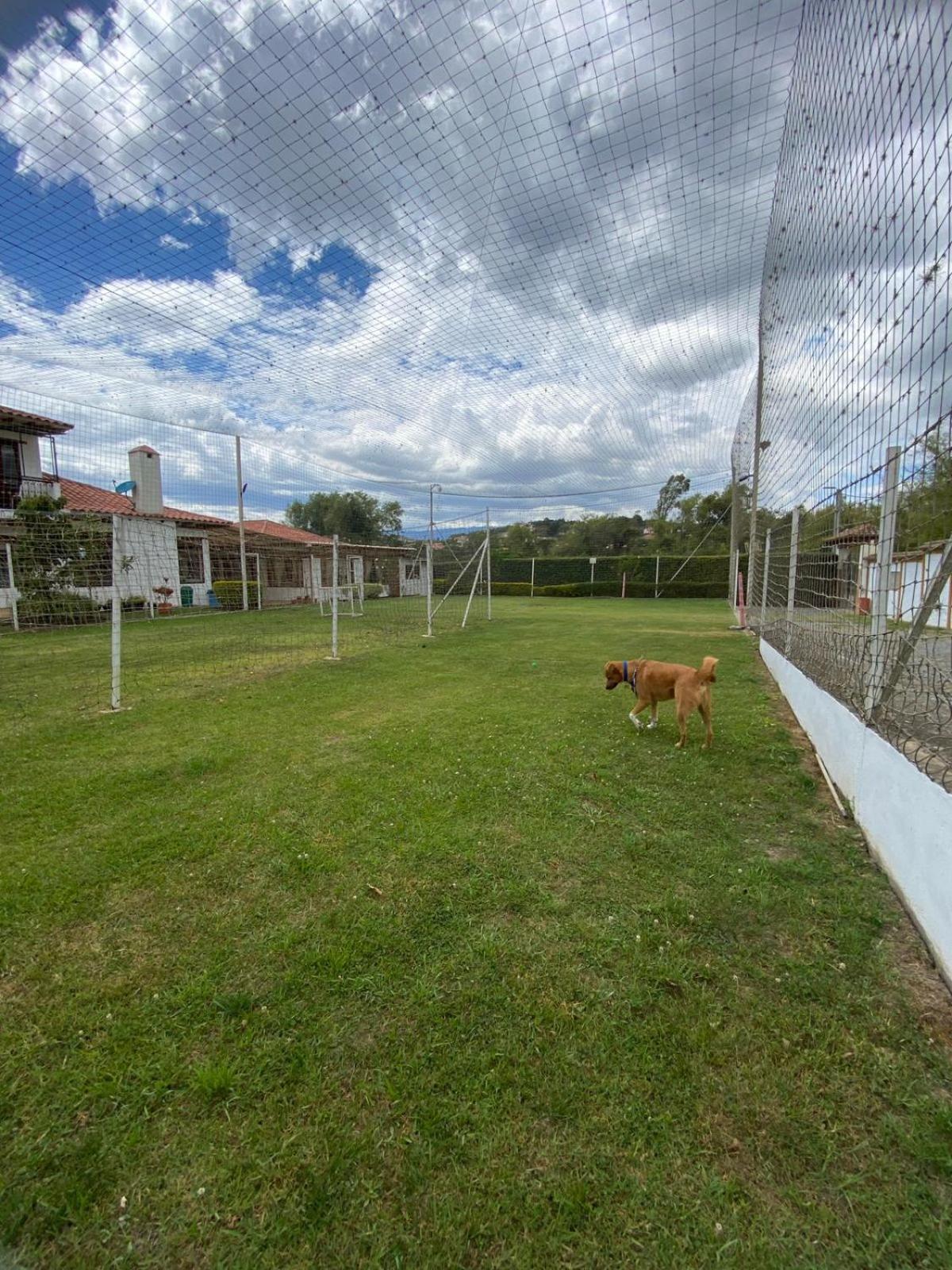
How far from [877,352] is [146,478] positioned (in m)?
16.5

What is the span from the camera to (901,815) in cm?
194

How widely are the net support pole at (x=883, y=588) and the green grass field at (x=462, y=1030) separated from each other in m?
0.73

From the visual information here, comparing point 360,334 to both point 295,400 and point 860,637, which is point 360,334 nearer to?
point 295,400

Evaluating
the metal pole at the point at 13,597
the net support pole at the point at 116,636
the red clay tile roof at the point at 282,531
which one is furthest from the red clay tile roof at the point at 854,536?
the red clay tile roof at the point at 282,531

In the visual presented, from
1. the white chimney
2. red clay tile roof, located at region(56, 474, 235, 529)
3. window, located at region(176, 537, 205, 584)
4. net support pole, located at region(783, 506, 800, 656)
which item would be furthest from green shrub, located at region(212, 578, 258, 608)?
net support pole, located at region(783, 506, 800, 656)

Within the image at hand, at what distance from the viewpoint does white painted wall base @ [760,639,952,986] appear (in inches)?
62.1

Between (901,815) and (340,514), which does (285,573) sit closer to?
(340,514)

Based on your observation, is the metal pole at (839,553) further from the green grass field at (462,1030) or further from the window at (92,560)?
the window at (92,560)

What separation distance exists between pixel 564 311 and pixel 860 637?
5.94 m

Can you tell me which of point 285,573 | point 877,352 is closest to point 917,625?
point 877,352

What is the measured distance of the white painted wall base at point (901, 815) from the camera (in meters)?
1.58

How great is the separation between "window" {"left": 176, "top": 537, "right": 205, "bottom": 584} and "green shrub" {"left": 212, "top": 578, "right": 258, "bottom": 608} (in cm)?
53

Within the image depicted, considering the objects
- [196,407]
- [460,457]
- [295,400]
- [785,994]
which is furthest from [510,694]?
[460,457]

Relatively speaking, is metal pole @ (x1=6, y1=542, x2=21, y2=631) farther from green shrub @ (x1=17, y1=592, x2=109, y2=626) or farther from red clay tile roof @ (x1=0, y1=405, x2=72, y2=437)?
red clay tile roof @ (x1=0, y1=405, x2=72, y2=437)
